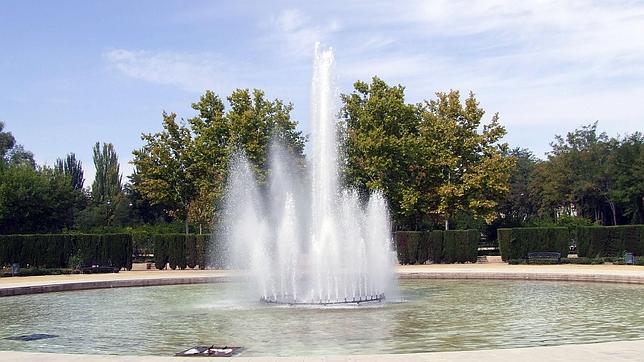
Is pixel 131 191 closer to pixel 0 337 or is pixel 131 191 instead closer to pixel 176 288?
pixel 176 288

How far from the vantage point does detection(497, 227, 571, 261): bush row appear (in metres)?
36.0

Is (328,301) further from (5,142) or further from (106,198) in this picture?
(5,142)

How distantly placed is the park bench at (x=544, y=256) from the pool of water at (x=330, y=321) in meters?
11.6

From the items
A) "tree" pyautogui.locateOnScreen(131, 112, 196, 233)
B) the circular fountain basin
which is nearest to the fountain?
the circular fountain basin

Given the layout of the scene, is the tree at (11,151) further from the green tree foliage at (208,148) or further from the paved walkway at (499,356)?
the paved walkway at (499,356)

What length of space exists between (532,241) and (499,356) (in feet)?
92.9

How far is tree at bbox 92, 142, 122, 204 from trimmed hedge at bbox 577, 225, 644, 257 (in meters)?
56.1

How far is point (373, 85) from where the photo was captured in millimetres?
43562

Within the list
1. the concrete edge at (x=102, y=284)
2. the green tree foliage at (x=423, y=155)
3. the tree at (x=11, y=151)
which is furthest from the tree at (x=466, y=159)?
the tree at (x=11, y=151)

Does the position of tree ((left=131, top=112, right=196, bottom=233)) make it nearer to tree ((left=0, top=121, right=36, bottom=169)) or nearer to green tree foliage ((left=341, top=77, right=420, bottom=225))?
green tree foliage ((left=341, top=77, right=420, bottom=225))

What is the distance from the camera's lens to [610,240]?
35688 mm

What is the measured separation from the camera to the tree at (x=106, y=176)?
80894mm

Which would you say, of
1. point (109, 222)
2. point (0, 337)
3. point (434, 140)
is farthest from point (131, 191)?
point (0, 337)

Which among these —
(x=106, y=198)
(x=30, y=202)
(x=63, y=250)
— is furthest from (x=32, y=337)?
(x=106, y=198)
